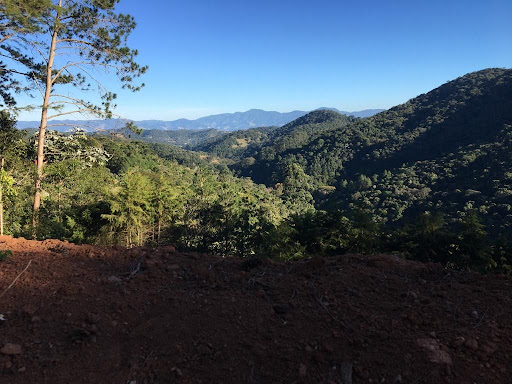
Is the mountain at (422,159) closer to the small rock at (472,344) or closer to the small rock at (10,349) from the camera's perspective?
the small rock at (472,344)

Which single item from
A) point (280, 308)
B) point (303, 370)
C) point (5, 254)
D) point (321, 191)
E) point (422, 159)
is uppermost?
point (422, 159)

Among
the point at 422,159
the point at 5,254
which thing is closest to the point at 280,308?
the point at 5,254

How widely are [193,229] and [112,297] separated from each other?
64.8 ft

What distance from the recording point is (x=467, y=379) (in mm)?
2010

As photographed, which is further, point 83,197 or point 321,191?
point 321,191

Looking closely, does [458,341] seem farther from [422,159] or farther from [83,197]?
[422,159]

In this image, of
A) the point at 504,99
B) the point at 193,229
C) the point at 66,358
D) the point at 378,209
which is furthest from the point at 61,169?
the point at 504,99

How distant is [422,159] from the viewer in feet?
269

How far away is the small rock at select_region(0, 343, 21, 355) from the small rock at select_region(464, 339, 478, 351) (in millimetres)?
3315

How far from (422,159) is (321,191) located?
28217 millimetres

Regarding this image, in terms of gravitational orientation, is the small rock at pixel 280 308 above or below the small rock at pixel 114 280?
below

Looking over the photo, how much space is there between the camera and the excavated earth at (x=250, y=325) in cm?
211

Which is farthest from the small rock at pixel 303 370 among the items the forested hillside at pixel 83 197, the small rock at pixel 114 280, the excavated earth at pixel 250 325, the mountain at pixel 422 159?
the mountain at pixel 422 159

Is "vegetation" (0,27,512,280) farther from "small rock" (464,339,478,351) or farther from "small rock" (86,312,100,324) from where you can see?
"small rock" (464,339,478,351)
